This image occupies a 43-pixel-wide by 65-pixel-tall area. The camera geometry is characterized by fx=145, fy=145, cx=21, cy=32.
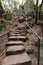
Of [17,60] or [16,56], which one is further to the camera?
[16,56]

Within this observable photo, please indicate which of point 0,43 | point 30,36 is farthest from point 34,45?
point 0,43

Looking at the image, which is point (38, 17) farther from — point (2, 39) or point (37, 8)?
point (2, 39)

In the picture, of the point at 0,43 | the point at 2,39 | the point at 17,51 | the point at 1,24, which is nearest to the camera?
the point at 17,51

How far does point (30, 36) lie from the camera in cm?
697

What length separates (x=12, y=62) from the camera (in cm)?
395

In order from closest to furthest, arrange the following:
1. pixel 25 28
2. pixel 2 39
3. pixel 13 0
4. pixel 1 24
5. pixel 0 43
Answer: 1. pixel 0 43
2. pixel 2 39
3. pixel 25 28
4. pixel 1 24
5. pixel 13 0

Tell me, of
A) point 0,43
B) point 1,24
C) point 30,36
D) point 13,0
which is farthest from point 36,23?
point 13,0

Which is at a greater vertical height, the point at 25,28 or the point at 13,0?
the point at 13,0

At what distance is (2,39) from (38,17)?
173 inches

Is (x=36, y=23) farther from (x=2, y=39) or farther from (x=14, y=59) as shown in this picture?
(x=14, y=59)

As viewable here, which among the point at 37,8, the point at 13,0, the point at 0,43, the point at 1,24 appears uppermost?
the point at 13,0

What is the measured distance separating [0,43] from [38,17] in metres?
4.86

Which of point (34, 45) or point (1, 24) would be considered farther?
point (1, 24)

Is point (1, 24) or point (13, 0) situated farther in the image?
point (13, 0)
